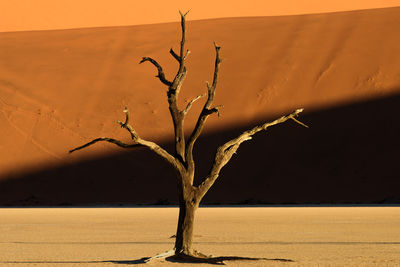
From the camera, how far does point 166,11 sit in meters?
88.2

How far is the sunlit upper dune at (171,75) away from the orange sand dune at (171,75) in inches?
2.7

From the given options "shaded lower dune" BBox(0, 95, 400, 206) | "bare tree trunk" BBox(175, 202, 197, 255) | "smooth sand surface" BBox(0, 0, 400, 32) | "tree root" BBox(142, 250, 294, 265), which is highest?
"smooth sand surface" BBox(0, 0, 400, 32)

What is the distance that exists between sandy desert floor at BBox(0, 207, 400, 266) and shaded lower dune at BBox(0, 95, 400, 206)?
12652 millimetres

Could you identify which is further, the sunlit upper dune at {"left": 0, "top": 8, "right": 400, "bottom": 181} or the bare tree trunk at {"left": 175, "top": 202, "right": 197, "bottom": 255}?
Answer: the sunlit upper dune at {"left": 0, "top": 8, "right": 400, "bottom": 181}

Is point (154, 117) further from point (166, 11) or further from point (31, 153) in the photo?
point (166, 11)

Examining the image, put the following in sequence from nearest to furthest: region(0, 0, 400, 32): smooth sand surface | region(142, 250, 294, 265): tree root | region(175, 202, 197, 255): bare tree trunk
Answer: region(142, 250, 294, 265): tree root < region(175, 202, 197, 255): bare tree trunk < region(0, 0, 400, 32): smooth sand surface

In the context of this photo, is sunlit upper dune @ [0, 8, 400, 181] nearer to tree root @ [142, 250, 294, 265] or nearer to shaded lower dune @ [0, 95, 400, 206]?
shaded lower dune @ [0, 95, 400, 206]

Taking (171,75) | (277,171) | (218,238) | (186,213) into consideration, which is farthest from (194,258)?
(171,75)

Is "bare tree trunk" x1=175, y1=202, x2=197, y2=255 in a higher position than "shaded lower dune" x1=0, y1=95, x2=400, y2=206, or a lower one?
lower

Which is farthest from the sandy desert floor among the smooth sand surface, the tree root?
the smooth sand surface

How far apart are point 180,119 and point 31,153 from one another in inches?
1441

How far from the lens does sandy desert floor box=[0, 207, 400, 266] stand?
591 inches

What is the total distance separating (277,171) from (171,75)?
1367 centimetres

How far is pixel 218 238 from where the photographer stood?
20297 millimetres
